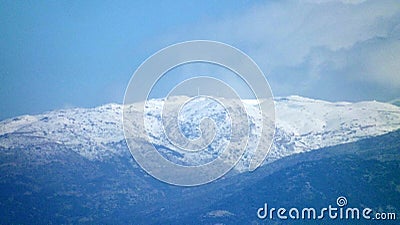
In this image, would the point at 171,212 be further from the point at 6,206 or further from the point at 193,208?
the point at 6,206

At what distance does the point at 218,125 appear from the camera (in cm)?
3428

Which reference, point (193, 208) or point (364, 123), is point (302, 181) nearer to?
point (193, 208)

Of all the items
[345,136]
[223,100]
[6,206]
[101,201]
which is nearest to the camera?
[223,100]

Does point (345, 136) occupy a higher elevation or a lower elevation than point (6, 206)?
higher

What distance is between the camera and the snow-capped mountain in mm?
26422

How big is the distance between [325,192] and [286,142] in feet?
31.4

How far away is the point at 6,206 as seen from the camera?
22594mm

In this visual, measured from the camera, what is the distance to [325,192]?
23844 millimetres

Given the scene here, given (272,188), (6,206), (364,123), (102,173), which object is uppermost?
(364,123)

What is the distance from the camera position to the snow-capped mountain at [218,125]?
2642cm

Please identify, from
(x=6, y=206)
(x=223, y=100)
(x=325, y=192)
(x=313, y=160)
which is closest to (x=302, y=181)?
(x=313, y=160)

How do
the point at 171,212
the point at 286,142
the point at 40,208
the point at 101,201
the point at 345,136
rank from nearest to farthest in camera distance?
the point at 171,212 < the point at 101,201 < the point at 40,208 < the point at 286,142 < the point at 345,136

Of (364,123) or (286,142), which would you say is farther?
(364,123)

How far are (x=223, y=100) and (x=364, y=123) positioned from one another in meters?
27.4
